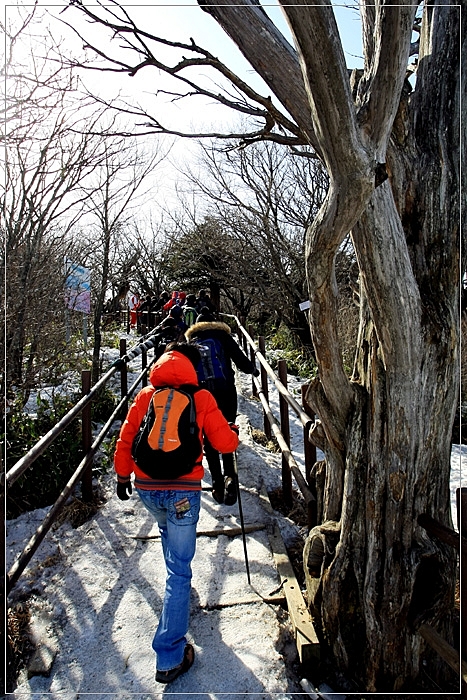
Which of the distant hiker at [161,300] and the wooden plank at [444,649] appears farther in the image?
the distant hiker at [161,300]

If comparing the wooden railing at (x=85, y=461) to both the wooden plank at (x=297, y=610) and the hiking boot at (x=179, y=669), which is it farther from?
the hiking boot at (x=179, y=669)

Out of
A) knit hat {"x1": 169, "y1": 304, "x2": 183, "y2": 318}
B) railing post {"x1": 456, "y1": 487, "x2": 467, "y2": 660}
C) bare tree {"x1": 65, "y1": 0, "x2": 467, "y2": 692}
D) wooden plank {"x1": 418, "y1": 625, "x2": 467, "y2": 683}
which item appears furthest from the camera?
knit hat {"x1": 169, "y1": 304, "x2": 183, "y2": 318}

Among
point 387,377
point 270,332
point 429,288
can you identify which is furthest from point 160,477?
point 270,332

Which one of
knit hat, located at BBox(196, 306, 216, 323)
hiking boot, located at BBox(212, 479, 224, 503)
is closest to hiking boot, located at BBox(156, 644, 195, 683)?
hiking boot, located at BBox(212, 479, 224, 503)

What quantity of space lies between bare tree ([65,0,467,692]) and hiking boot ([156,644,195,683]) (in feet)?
2.40

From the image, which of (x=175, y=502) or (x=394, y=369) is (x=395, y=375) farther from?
(x=175, y=502)

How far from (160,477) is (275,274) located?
906 centimetres

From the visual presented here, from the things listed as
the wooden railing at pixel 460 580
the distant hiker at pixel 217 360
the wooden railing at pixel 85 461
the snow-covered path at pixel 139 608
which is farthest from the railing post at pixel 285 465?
the wooden railing at pixel 460 580

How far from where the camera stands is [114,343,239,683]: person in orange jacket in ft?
7.85

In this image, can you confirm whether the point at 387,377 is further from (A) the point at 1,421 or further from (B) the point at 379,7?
(A) the point at 1,421

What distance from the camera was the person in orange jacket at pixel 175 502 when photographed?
7.85 feet

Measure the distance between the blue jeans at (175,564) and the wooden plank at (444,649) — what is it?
3.94 ft

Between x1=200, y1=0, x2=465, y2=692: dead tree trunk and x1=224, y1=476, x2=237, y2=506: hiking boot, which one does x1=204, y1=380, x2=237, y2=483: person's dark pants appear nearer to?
x1=224, y1=476, x2=237, y2=506: hiking boot

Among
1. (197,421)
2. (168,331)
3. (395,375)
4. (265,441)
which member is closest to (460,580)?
(395,375)
